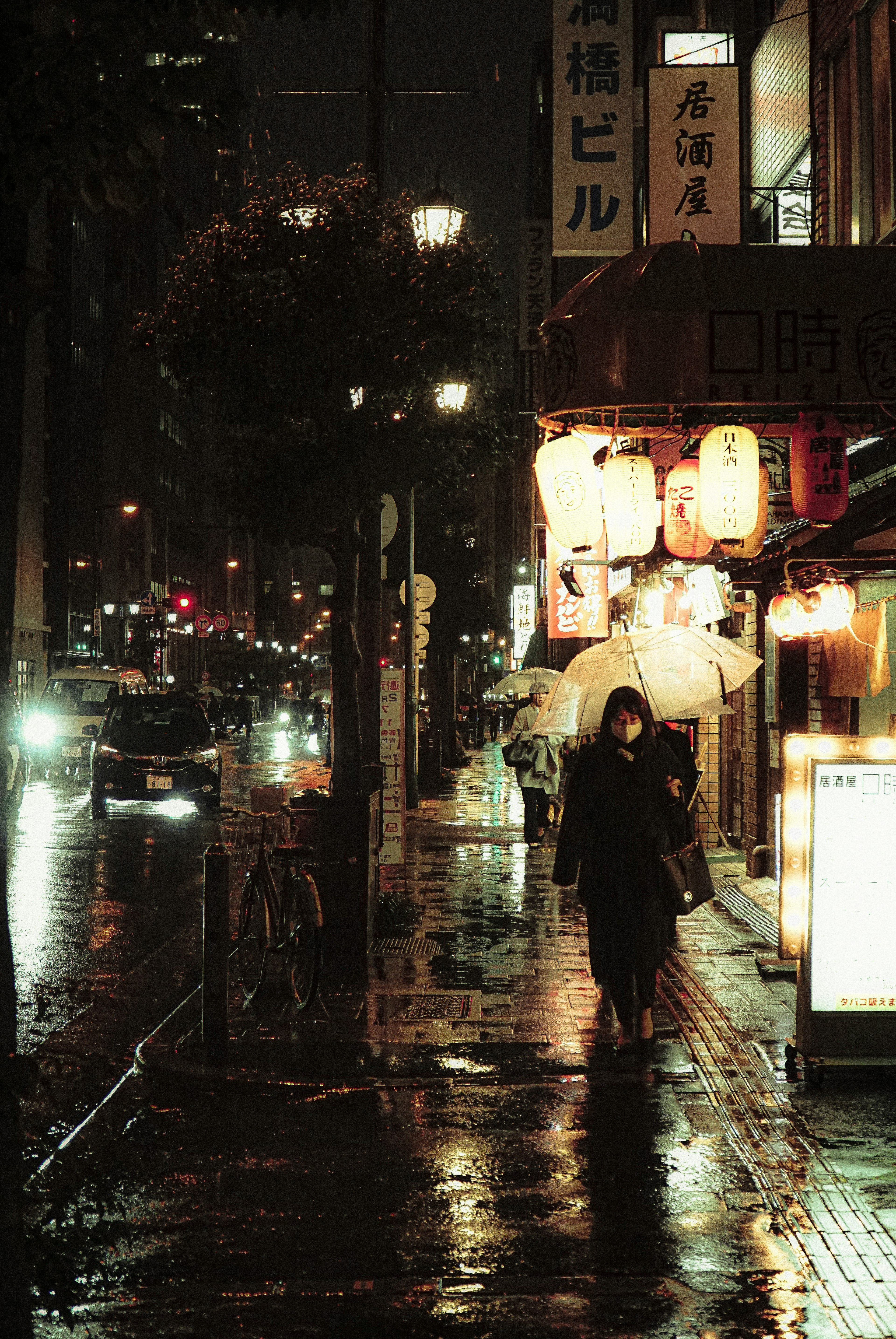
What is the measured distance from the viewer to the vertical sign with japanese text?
16.0 metres

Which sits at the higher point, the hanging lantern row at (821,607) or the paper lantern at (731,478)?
the paper lantern at (731,478)

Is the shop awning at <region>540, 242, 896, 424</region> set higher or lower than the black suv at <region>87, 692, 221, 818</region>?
higher

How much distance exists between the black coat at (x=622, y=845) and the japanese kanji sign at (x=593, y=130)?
6936 mm

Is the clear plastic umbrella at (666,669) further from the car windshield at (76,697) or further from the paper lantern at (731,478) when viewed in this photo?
the car windshield at (76,697)

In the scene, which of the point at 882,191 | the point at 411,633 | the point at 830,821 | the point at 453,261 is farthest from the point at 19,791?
the point at 830,821

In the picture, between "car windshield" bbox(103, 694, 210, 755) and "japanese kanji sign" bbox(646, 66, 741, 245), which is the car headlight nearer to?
"car windshield" bbox(103, 694, 210, 755)

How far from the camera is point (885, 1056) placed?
26.0 feet

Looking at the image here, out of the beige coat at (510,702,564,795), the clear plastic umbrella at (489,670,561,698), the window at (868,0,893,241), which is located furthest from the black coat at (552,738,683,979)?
the clear plastic umbrella at (489,670,561,698)

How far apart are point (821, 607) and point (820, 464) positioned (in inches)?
59.6

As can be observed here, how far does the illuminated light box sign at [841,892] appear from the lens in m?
7.93

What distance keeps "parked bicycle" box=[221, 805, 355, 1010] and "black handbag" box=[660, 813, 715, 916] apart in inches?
97.5

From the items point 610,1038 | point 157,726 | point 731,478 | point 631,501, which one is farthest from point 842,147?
point 157,726

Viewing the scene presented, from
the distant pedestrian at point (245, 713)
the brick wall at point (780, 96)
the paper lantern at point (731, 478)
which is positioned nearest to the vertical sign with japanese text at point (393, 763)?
the paper lantern at point (731, 478)

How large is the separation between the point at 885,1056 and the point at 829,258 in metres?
5.05
